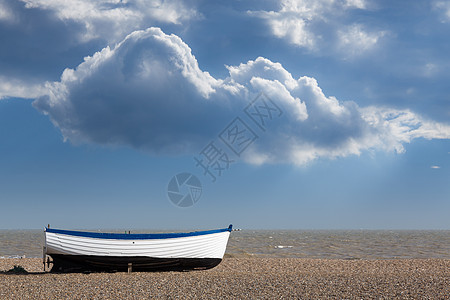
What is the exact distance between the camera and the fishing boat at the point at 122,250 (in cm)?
1980

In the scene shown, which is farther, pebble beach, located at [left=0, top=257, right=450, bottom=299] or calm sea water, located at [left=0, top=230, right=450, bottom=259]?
calm sea water, located at [left=0, top=230, right=450, bottom=259]

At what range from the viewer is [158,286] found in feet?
49.3

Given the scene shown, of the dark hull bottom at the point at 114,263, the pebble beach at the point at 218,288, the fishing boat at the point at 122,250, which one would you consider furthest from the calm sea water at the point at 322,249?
the pebble beach at the point at 218,288

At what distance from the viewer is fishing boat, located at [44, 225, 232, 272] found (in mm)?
19797

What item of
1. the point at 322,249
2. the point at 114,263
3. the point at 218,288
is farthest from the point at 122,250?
the point at 322,249

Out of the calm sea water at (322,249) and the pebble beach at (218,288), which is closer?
the pebble beach at (218,288)

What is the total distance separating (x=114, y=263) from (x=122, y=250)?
0.90 m

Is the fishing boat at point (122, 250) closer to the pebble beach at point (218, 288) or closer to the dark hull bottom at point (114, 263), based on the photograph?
the dark hull bottom at point (114, 263)

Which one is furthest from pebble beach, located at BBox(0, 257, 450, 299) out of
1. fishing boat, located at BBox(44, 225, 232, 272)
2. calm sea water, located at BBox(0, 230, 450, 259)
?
calm sea water, located at BBox(0, 230, 450, 259)

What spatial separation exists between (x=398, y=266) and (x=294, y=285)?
1302 centimetres

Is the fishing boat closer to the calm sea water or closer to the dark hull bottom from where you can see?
the dark hull bottom

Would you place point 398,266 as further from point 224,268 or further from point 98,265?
point 98,265

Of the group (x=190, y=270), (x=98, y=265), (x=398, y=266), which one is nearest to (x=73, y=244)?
(x=98, y=265)

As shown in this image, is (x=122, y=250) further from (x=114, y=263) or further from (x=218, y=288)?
(x=218, y=288)
